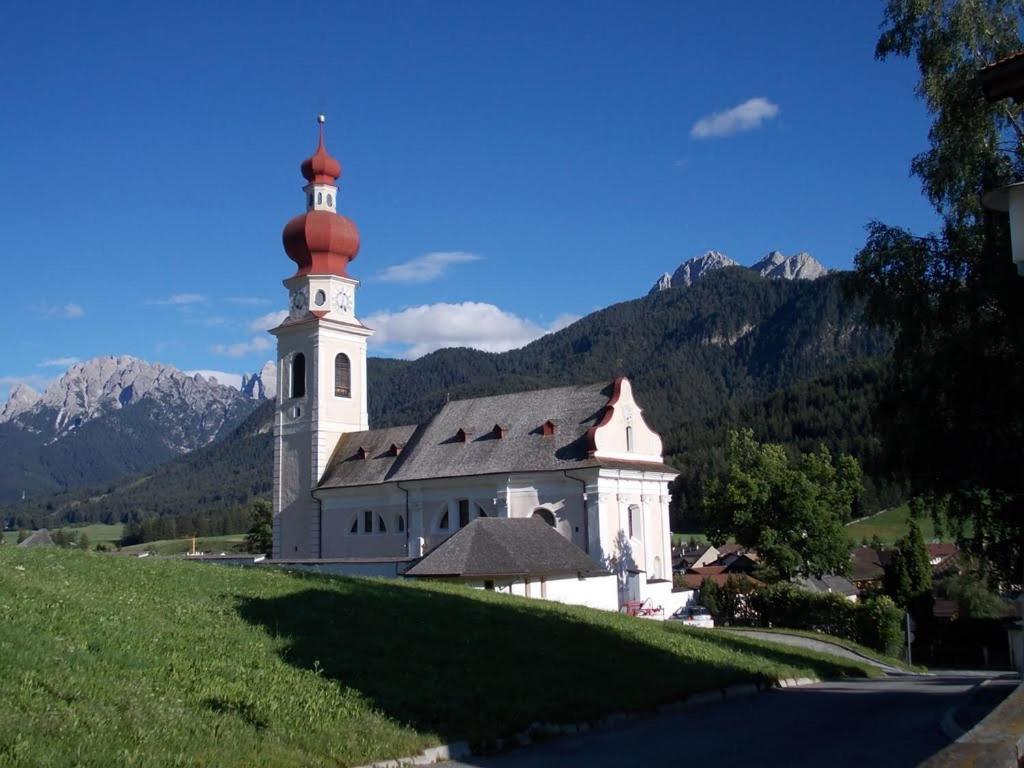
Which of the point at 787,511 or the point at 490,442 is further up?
the point at 490,442

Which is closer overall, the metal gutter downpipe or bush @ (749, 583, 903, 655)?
the metal gutter downpipe

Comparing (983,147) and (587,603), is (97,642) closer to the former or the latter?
(983,147)

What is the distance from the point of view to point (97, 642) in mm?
11812

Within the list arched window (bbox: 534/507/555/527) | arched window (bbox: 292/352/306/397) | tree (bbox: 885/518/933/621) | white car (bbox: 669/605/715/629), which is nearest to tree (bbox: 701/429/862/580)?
tree (bbox: 885/518/933/621)

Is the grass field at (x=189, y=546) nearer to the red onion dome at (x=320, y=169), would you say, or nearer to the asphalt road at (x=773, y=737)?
the red onion dome at (x=320, y=169)

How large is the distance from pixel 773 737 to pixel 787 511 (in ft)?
135

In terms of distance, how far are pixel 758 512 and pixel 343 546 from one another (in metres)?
22.1

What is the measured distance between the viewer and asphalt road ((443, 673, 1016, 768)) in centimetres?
Result: 1145

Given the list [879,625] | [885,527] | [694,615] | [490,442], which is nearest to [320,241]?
[490,442]

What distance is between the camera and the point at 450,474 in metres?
42.5

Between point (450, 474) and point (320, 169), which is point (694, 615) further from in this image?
point (320, 169)

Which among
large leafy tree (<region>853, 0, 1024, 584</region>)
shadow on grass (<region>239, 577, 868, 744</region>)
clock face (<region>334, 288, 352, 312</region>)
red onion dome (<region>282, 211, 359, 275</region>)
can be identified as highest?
red onion dome (<region>282, 211, 359, 275</region>)

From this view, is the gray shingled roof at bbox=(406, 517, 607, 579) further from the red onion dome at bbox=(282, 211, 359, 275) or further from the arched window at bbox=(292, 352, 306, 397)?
the red onion dome at bbox=(282, 211, 359, 275)

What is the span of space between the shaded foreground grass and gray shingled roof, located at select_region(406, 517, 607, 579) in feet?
20.9
